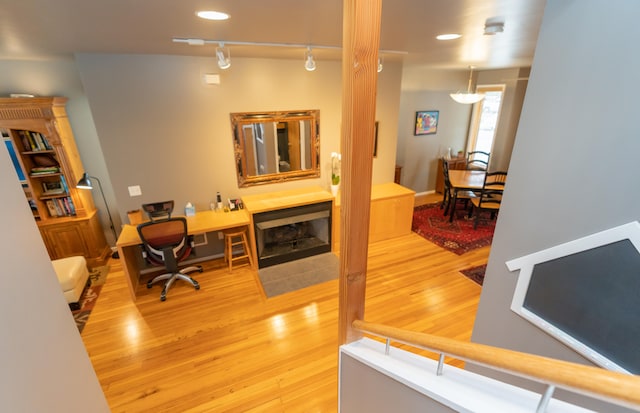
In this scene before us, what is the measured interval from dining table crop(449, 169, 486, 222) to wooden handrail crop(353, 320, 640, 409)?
178 inches

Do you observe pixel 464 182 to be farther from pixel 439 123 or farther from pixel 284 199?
pixel 284 199

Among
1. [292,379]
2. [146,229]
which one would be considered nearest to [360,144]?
[292,379]

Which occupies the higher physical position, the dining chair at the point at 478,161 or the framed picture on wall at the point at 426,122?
the framed picture on wall at the point at 426,122

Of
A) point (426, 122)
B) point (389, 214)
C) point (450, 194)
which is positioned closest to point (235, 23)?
point (389, 214)

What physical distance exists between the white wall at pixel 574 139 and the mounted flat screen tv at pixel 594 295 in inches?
1.8

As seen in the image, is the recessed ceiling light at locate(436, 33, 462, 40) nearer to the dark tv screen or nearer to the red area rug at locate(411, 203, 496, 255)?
the dark tv screen

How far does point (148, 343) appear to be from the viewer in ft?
8.83

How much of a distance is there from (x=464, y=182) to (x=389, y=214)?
1.64 metres

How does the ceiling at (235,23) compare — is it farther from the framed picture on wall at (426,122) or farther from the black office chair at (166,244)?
the framed picture on wall at (426,122)

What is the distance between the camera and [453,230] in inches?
193

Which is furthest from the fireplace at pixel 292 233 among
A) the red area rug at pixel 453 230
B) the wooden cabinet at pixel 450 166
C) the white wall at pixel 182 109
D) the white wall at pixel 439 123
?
the wooden cabinet at pixel 450 166

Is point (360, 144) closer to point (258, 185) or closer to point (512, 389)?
point (512, 389)

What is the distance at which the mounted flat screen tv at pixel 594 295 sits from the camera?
839mm

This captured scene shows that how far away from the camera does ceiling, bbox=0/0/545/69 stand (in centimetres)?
145
